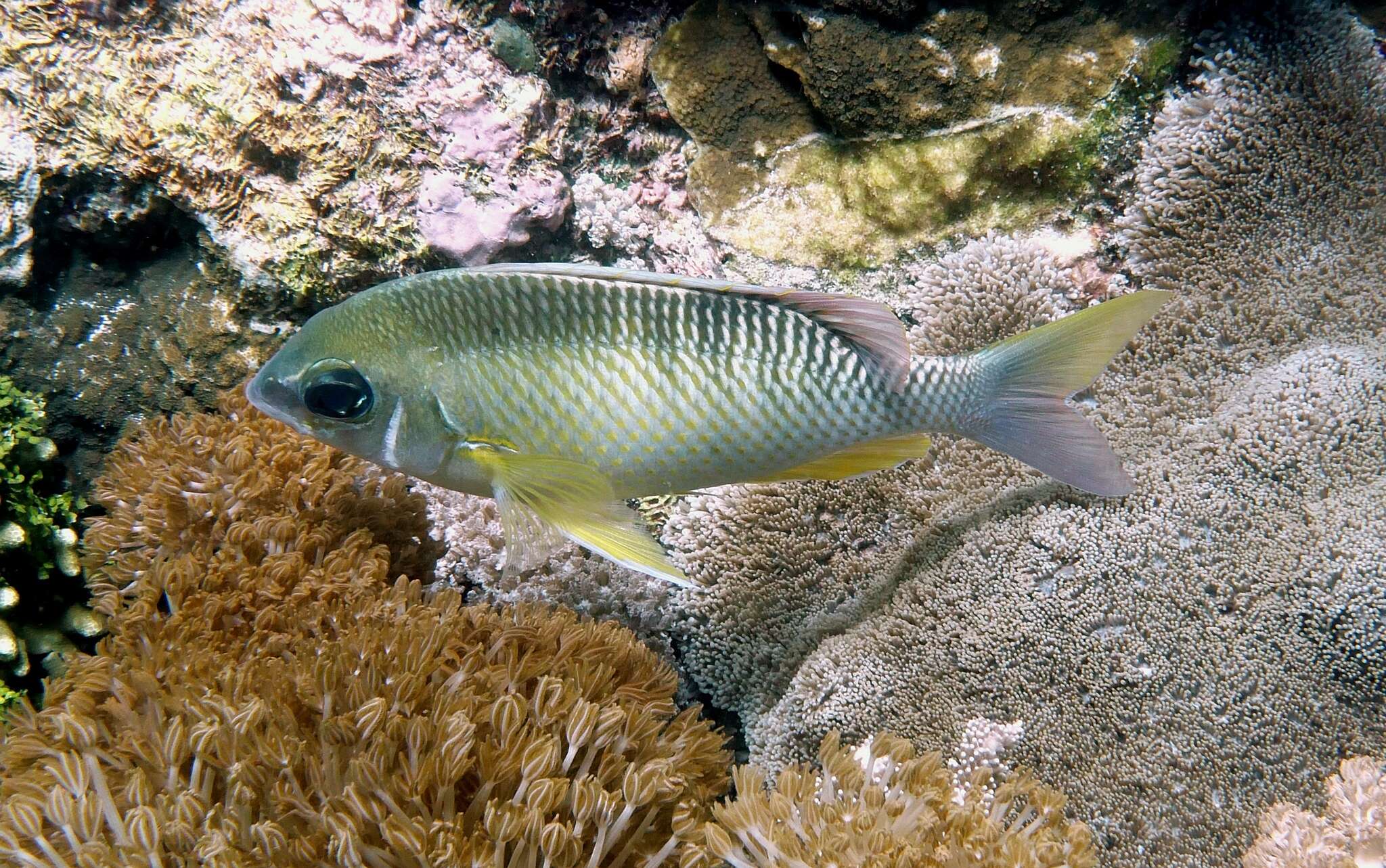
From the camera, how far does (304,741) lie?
1.94m

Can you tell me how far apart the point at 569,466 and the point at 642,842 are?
1.10m

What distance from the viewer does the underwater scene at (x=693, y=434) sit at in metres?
1.97

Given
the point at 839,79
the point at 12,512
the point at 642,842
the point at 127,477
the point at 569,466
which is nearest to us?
the point at 569,466

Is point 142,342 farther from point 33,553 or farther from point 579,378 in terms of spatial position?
point 579,378

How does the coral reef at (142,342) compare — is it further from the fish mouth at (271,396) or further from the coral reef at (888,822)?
the coral reef at (888,822)

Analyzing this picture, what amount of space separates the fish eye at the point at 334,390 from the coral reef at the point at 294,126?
63.1 inches

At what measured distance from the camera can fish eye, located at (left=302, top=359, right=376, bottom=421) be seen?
1.93m

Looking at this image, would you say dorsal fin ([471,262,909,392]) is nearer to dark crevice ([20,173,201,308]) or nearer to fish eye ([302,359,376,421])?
fish eye ([302,359,376,421])

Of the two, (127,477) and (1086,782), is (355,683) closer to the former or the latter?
(127,477)

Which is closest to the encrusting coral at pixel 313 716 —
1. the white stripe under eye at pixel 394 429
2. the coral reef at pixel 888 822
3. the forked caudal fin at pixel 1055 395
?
the coral reef at pixel 888 822

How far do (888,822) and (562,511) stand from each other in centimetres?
129

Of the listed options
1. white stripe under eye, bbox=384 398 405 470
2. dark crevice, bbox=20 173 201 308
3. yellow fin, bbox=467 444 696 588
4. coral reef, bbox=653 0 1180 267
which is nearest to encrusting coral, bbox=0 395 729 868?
yellow fin, bbox=467 444 696 588

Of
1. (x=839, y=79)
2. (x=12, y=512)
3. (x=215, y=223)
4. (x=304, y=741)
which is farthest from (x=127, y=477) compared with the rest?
(x=839, y=79)

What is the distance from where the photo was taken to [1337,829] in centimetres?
218
